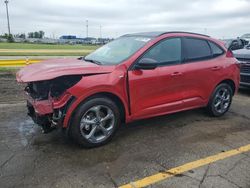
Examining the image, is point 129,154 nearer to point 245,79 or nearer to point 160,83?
point 160,83

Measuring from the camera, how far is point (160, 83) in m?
5.26

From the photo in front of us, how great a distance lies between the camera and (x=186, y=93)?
5766mm

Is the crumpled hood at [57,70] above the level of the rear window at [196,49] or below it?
below

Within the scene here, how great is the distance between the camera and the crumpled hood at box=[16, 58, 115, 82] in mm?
4363

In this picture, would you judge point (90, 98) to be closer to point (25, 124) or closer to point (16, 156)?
point (16, 156)

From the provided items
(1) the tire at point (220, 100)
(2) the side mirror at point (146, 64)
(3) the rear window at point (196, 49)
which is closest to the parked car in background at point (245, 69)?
(1) the tire at point (220, 100)

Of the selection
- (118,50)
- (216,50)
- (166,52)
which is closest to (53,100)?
(118,50)

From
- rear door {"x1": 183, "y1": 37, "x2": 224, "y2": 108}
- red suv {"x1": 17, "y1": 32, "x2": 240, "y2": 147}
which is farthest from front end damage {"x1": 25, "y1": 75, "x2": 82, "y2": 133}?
rear door {"x1": 183, "y1": 37, "x2": 224, "y2": 108}

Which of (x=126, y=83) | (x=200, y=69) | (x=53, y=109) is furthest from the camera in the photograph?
(x=200, y=69)

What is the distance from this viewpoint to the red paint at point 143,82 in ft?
14.6

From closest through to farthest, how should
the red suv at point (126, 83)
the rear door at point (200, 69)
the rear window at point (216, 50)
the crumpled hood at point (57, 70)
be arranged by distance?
the crumpled hood at point (57, 70)
the red suv at point (126, 83)
the rear door at point (200, 69)
the rear window at point (216, 50)

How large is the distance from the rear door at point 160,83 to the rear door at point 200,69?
0.20m

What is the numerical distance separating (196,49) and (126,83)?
1.87 meters

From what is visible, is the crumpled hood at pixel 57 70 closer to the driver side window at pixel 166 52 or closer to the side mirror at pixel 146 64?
the side mirror at pixel 146 64
